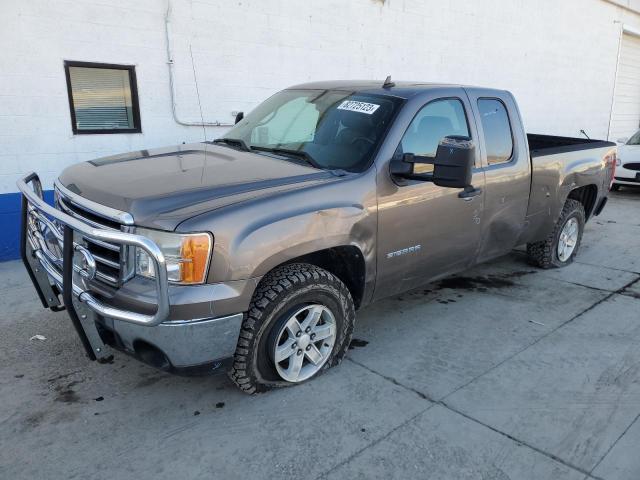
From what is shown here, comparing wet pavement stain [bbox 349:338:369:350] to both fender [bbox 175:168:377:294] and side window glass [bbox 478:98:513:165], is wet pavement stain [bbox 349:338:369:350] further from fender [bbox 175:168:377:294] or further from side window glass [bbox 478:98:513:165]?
side window glass [bbox 478:98:513:165]

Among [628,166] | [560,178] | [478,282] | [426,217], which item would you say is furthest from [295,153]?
[628,166]

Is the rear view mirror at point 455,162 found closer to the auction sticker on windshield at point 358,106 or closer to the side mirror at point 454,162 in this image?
the side mirror at point 454,162

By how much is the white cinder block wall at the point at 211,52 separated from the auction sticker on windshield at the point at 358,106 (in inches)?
142

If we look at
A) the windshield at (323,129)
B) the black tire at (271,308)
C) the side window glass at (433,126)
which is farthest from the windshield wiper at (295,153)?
the black tire at (271,308)

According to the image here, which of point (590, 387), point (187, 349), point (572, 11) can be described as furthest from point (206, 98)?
point (572, 11)

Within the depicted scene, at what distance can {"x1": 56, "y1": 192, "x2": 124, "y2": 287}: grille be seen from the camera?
279cm

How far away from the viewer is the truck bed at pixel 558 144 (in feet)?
16.7

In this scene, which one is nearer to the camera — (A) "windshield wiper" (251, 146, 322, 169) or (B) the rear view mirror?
(B) the rear view mirror

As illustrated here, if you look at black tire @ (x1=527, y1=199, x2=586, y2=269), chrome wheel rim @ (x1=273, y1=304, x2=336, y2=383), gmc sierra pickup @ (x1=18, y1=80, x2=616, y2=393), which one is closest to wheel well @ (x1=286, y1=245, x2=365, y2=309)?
gmc sierra pickup @ (x1=18, y1=80, x2=616, y2=393)

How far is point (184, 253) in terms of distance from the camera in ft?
8.66

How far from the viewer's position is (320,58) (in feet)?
27.0

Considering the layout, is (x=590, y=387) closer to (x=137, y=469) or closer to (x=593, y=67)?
(x=137, y=469)

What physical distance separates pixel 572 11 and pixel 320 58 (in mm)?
9395

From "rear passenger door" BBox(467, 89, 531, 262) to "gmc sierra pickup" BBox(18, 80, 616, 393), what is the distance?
2cm
